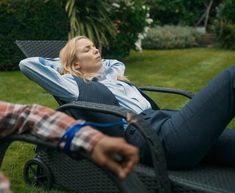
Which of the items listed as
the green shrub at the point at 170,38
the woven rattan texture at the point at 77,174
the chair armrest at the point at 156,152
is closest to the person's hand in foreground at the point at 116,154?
the chair armrest at the point at 156,152

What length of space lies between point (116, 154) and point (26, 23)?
862 cm

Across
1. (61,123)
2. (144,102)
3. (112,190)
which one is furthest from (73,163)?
(61,123)

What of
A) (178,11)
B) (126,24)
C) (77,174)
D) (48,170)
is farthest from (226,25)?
(77,174)

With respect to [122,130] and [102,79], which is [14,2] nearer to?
[102,79]

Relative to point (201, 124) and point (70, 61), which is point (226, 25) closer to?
point (70, 61)

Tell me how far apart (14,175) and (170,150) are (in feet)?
4.51

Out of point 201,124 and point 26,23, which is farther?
point 26,23

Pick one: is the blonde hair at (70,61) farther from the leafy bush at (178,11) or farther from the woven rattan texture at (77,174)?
the leafy bush at (178,11)

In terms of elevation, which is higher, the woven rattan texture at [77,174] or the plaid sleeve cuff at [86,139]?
the plaid sleeve cuff at [86,139]

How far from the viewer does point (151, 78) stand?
29.3 ft

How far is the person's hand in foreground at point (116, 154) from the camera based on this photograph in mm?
1426

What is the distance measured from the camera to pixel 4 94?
7234mm

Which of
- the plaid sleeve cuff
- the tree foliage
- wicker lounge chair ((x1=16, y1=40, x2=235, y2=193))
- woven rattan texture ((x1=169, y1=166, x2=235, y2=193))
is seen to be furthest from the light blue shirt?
the tree foliage

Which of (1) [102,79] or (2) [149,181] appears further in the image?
(1) [102,79]
